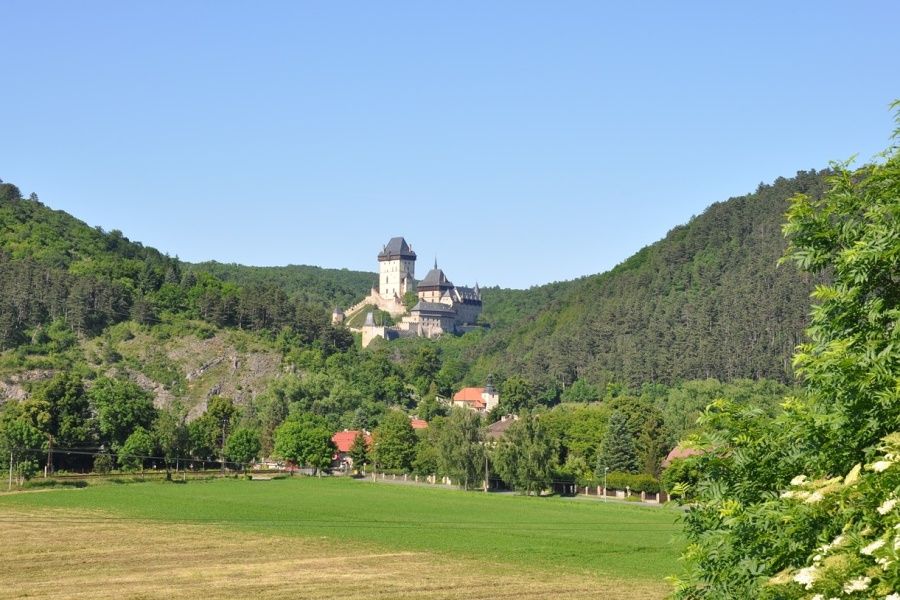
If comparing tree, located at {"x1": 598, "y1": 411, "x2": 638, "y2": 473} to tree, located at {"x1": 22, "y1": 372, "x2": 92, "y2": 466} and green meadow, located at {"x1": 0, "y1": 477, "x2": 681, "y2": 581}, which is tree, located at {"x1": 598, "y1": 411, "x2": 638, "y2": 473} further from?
tree, located at {"x1": 22, "y1": 372, "x2": 92, "y2": 466}

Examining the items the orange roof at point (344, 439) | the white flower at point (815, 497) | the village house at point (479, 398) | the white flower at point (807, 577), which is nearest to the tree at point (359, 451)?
the orange roof at point (344, 439)

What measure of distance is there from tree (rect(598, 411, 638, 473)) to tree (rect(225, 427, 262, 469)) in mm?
40595

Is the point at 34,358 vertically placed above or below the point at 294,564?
above

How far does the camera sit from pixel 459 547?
60719 mm

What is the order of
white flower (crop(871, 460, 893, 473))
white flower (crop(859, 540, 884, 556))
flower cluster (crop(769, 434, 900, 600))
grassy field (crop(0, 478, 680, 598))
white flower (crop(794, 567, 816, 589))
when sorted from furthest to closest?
grassy field (crop(0, 478, 680, 598)) < white flower (crop(871, 460, 893, 473)) < white flower (crop(794, 567, 816, 589)) < flower cluster (crop(769, 434, 900, 600)) < white flower (crop(859, 540, 884, 556))

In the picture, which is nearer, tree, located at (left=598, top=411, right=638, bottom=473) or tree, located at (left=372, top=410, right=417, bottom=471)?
tree, located at (left=598, top=411, right=638, bottom=473)

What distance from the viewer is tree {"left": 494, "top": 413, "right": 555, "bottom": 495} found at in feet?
348

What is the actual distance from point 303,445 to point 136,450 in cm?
2183

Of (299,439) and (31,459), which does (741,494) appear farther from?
(299,439)

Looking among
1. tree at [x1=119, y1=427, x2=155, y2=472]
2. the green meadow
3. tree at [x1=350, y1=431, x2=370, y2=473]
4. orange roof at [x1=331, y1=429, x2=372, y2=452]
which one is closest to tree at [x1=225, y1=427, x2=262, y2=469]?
tree at [x1=350, y1=431, x2=370, y2=473]

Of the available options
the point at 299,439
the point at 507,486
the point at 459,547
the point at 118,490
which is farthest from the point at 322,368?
the point at 459,547

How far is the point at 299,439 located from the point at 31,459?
34.4m

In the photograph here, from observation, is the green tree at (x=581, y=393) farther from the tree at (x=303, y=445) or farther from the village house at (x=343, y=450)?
the tree at (x=303, y=445)

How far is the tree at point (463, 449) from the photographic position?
11306 centimetres
